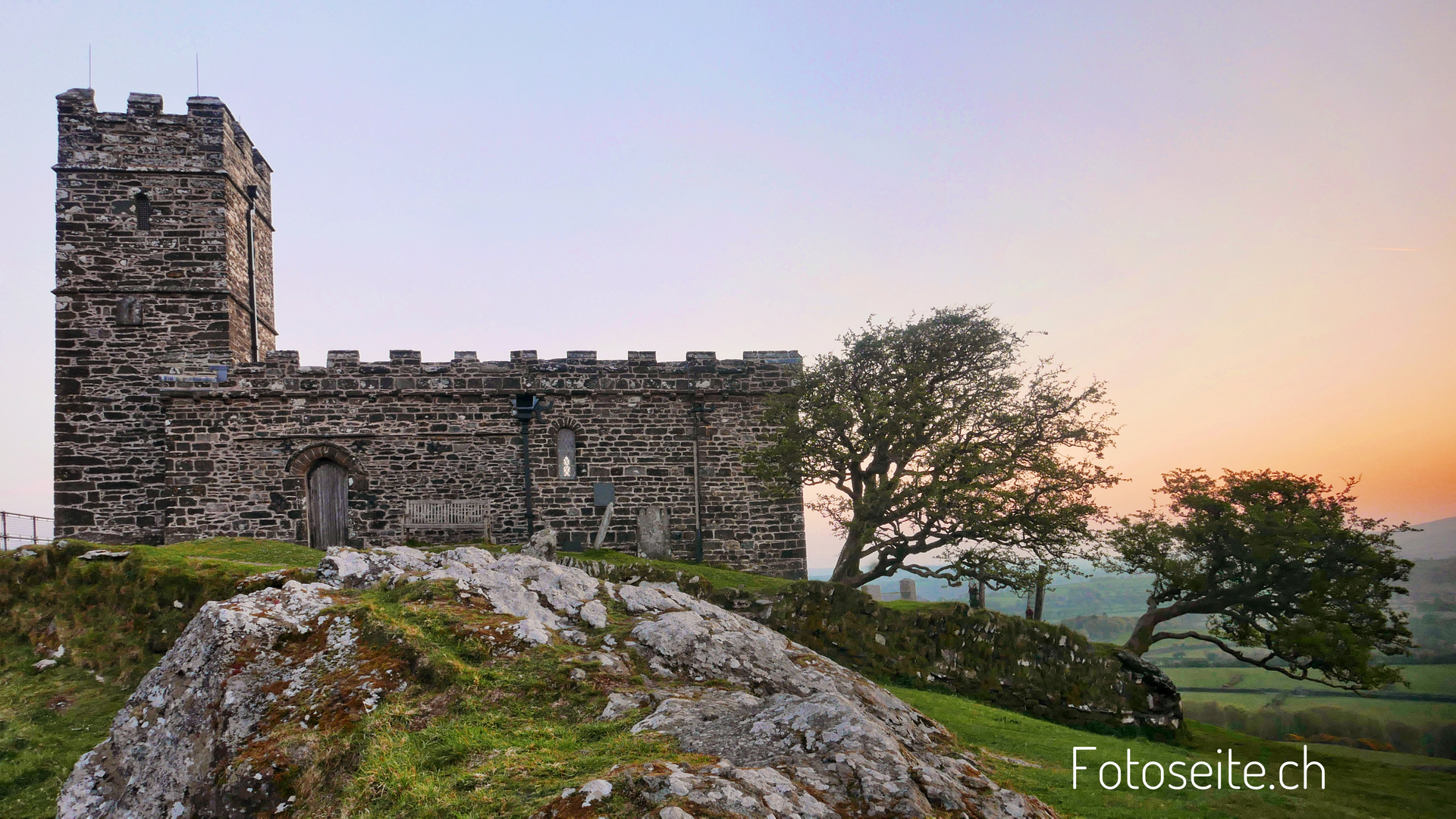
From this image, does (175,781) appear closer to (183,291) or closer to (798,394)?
(798,394)

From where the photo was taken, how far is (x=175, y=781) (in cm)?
667

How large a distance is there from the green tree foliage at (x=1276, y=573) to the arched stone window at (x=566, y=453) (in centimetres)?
1507

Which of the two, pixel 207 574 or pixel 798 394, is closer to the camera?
pixel 207 574

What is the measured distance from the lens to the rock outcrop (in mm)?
5152

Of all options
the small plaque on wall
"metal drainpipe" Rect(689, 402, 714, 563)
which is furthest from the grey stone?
the small plaque on wall

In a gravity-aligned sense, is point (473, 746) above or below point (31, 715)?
above

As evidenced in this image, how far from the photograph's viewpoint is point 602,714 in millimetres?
6613

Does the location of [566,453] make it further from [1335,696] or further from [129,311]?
[1335,696]

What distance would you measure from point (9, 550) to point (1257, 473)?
27.1m

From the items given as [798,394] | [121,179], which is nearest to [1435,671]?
[798,394]

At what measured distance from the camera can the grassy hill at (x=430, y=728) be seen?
5.68 metres

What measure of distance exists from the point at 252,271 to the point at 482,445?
10.3 meters

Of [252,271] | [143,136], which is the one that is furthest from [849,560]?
[143,136]

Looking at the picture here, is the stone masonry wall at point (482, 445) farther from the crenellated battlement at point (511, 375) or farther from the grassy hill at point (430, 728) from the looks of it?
the grassy hill at point (430, 728)
